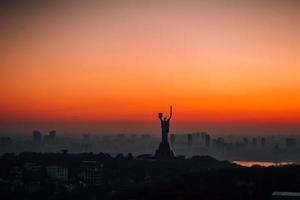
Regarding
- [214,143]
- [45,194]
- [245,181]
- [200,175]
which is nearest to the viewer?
[245,181]

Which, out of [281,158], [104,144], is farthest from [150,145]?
[281,158]

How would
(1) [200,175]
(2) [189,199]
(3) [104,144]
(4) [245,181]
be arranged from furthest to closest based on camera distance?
(3) [104,144] < (1) [200,175] < (4) [245,181] < (2) [189,199]

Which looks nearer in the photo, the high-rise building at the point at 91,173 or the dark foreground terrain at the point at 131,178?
the dark foreground terrain at the point at 131,178

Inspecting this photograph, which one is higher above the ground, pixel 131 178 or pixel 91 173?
pixel 91 173

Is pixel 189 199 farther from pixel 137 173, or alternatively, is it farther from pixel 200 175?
pixel 137 173

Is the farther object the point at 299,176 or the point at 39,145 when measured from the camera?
the point at 39,145

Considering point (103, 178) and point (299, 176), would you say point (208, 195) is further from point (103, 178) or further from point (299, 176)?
point (103, 178)

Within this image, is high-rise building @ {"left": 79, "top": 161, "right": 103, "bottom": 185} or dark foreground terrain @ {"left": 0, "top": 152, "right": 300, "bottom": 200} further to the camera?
high-rise building @ {"left": 79, "top": 161, "right": 103, "bottom": 185}
